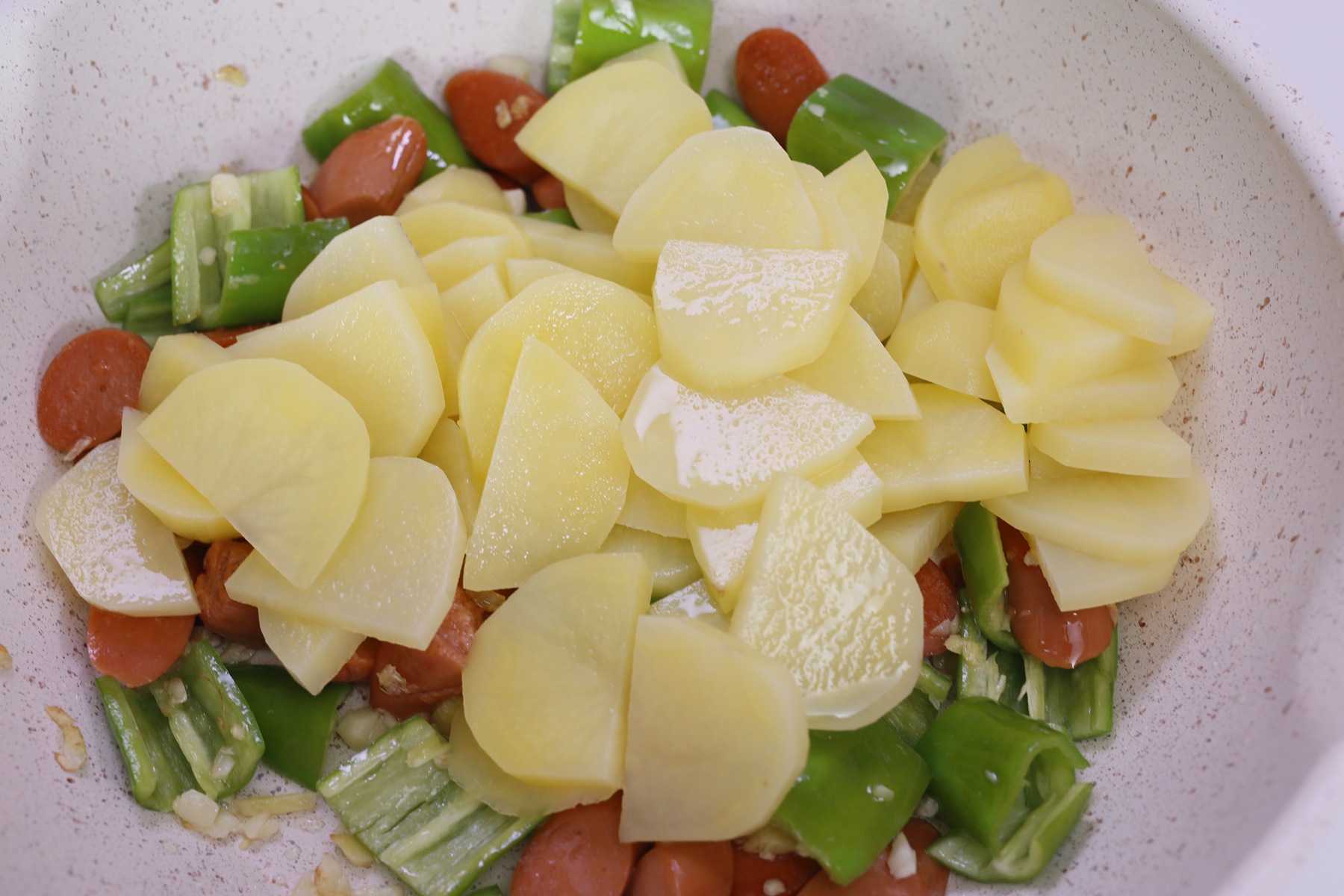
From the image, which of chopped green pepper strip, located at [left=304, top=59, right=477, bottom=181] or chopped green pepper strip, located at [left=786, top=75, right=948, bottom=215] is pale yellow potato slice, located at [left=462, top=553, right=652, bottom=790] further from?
chopped green pepper strip, located at [left=304, top=59, right=477, bottom=181]

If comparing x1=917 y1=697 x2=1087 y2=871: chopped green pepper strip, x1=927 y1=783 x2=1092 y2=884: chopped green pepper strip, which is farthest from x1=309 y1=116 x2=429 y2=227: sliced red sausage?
x1=927 y1=783 x2=1092 y2=884: chopped green pepper strip

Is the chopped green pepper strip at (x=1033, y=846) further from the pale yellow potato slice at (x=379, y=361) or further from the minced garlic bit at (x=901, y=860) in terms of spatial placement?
the pale yellow potato slice at (x=379, y=361)

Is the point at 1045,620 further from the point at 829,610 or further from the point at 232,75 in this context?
the point at 232,75

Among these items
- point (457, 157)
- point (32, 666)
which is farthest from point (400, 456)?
point (457, 157)

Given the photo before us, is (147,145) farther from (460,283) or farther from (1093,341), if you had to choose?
(1093,341)

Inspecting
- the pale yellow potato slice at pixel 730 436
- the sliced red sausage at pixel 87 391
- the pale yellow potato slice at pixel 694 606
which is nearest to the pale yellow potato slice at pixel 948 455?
the pale yellow potato slice at pixel 730 436

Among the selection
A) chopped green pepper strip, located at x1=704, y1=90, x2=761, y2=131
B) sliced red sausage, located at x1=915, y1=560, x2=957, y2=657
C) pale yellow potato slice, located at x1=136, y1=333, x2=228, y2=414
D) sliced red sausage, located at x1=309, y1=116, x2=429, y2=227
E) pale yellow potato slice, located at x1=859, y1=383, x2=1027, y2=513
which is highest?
chopped green pepper strip, located at x1=704, y1=90, x2=761, y2=131

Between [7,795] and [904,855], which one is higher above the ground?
[904,855]
